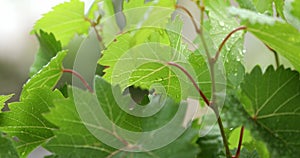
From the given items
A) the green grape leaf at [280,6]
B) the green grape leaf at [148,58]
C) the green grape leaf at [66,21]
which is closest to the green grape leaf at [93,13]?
the green grape leaf at [66,21]

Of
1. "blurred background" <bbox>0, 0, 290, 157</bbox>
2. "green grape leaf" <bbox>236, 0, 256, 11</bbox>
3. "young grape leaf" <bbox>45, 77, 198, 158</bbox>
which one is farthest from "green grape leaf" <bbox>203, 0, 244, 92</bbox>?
"blurred background" <bbox>0, 0, 290, 157</bbox>

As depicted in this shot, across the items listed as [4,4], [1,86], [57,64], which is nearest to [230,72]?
[57,64]

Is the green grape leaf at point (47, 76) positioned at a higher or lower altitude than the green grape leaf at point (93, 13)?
lower

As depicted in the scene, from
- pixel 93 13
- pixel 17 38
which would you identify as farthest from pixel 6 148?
pixel 17 38

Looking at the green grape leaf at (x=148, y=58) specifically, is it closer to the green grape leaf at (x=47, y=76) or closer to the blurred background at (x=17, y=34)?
the green grape leaf at (x=47, y=76)

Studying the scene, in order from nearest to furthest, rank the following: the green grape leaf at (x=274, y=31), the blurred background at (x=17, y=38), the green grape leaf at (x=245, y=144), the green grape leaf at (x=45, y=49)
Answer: the green grape leaf at (x=274, y=31)
the green grape leaf at (x=245, y=144)
the green grape leaf at (x=45, y=49)
the blurred background at (x=17, y=38)

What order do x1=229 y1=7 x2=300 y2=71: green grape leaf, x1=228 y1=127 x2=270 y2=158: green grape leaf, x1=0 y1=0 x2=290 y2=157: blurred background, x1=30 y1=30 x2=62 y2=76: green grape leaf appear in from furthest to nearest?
x1=0 y1=0 x2=290 y2=157: blurred background < x1=30 y1=30 x2=62 y2=76: green grape leaf < x1=228 y1=127 x2=270 y2=158: green grape leaf < x1=229 y1=7 x2=300 y2=71: green grape leaf

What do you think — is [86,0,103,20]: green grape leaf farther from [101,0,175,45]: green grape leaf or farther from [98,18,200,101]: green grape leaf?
[98,18,200,101]: green grape leaf
